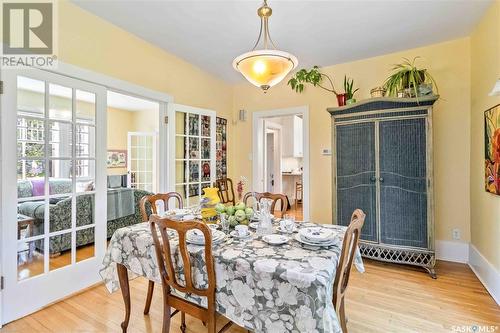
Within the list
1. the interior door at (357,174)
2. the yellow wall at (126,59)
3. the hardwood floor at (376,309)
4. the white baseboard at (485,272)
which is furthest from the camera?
the interior door at (357,174)

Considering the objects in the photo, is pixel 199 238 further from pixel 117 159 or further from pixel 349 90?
pixel 117 159

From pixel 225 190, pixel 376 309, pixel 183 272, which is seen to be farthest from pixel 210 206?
pixel 225 190

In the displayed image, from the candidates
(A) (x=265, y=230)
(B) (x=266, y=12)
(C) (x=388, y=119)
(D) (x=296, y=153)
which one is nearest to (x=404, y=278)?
(C) (x=388, y=119)

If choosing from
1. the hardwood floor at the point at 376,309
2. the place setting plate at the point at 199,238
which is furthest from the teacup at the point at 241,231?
the hardwood floor at the point at 376,309

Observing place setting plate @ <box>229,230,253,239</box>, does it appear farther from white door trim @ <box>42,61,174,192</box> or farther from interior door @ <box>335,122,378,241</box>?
white door trim @ <box>42,61,174,192</box>

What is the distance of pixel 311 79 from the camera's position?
3.73 m

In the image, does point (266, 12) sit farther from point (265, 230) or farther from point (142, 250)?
point (142, 250)

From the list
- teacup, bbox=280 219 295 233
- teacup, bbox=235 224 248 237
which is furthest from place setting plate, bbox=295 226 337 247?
teacup, bbox=235 224 248 237

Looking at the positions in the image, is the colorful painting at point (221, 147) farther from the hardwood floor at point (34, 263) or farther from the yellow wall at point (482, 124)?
the yellow wall at point (482, 124)

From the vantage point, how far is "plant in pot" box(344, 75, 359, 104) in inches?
130

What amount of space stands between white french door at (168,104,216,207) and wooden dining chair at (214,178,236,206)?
8.7 inches

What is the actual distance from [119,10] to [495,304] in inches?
169

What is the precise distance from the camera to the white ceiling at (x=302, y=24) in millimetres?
2391

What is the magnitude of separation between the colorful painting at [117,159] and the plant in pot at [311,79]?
490 cm
